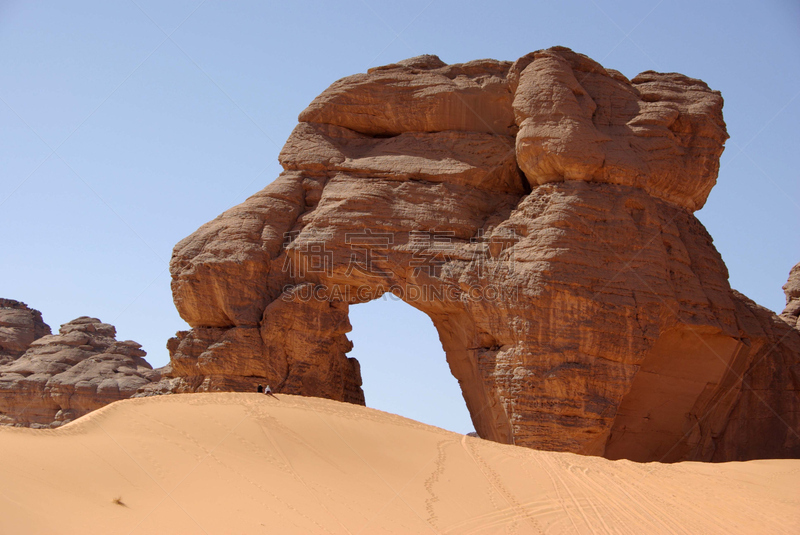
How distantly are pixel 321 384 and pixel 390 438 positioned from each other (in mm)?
7654

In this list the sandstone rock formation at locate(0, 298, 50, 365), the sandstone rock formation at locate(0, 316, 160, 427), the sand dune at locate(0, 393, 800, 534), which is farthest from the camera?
the sandstone rock formation at locate(0, 298, 50, 365)

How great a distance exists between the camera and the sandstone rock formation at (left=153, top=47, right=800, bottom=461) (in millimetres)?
21219

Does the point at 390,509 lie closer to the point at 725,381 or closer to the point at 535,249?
the point at 535,249

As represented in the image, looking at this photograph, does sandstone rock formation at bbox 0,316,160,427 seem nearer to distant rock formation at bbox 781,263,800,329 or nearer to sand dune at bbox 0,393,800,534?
sand dune at bbox 0,393,800,534

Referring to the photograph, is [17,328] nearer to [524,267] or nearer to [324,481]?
[524,267]

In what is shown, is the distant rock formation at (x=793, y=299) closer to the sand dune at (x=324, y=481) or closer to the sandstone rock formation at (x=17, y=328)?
the sand dune at (x=324, y=481)

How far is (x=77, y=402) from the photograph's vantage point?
106 ft

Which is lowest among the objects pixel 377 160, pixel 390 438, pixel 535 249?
pixel 390 438

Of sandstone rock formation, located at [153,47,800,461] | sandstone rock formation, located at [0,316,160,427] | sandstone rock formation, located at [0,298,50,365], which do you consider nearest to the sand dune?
sandstone rock formation, located at [153,47,800,461]

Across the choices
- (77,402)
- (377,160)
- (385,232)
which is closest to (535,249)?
(385,232)

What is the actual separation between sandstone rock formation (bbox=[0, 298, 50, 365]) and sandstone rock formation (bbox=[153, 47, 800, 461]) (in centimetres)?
1659

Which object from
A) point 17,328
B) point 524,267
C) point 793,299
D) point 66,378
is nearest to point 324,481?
point 524,267

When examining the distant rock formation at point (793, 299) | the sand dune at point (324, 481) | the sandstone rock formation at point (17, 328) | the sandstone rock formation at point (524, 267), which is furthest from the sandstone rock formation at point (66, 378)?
the distant rock formation at point (793, 299)

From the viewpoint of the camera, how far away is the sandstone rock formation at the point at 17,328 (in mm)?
38406
